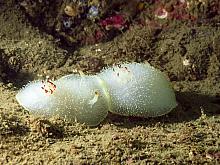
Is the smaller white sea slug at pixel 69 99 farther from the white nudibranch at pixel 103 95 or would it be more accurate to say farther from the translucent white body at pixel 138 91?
the translucent white body at pixel 138 91

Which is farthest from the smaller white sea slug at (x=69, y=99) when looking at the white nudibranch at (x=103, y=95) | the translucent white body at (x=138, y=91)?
the translucent white body at (x=138, y=91)

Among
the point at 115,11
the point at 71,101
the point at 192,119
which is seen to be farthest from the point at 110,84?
the point at 115,11

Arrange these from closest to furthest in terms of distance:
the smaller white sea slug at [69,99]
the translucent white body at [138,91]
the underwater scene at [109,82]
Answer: the underwater scene at [109,82], the smaller white sea slug at [69,99], the translucent white body at [138,91]

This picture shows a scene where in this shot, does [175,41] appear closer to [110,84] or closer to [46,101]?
[110,84]

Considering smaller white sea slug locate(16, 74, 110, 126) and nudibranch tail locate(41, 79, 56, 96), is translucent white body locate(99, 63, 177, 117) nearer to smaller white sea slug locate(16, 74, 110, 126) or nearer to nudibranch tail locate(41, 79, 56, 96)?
smaller white sea slug locate(16, 74, 110, 126)

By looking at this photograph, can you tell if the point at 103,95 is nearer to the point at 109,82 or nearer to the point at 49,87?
the point at 109,82
